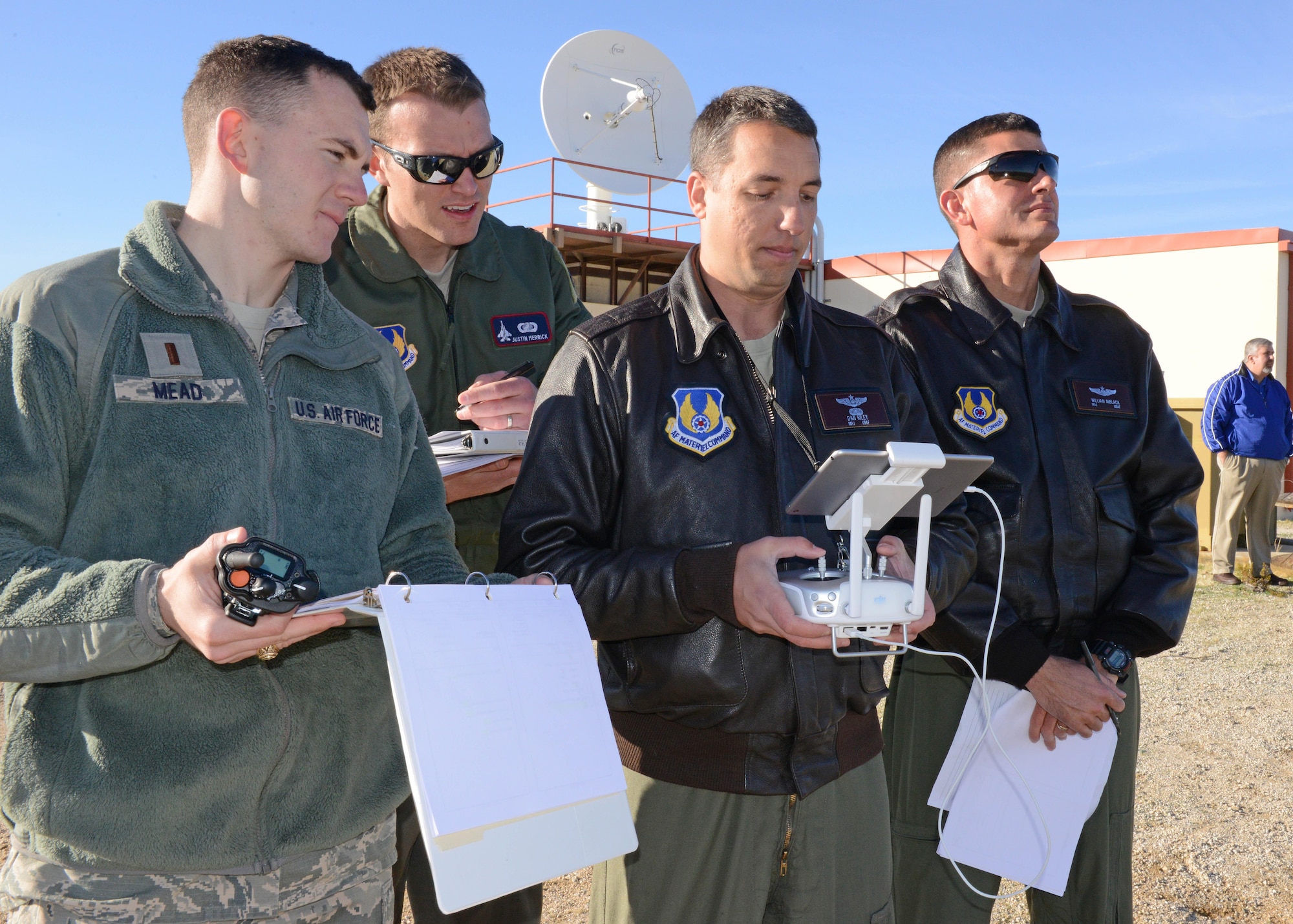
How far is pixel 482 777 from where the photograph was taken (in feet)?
4.95

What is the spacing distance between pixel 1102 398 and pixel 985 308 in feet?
1.50

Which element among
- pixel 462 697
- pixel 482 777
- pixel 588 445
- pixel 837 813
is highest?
pixel 588 445

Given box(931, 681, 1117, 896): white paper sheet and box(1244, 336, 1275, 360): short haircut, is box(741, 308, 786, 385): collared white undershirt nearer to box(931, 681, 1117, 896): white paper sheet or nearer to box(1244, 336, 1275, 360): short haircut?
box(931, 681, 1117, 896): white paper sheet

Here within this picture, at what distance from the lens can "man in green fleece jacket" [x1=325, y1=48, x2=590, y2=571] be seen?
278 cm

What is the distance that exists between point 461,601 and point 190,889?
0.70 metres

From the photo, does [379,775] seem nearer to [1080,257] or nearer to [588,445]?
[588,445]

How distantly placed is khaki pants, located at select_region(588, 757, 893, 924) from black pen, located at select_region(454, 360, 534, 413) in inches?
43.9

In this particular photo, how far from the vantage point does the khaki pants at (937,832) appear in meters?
2.98

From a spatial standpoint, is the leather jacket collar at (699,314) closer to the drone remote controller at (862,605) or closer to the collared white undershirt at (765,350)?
the collared white undershirt at (765,350)

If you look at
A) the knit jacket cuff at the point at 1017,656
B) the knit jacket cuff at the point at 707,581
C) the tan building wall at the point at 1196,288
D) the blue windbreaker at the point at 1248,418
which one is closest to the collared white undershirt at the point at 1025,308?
the knit jacket cuff at the point at 1017,656

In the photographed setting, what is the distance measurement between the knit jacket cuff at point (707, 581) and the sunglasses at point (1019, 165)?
181cm

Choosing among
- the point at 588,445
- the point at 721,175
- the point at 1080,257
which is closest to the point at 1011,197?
the point at 721,175

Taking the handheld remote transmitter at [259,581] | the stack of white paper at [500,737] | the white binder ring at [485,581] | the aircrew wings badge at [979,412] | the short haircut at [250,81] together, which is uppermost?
the short haircut at [250,81]

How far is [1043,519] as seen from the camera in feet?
9.73
